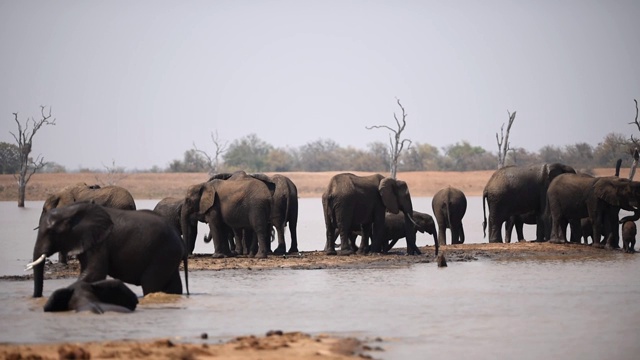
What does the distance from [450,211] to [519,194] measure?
5.54ft

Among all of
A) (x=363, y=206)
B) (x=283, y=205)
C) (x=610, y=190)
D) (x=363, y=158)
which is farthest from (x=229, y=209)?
(x=363, y=158)

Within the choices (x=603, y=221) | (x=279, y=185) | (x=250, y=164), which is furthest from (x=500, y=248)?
(x=250, y=164)

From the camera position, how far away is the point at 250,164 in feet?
403

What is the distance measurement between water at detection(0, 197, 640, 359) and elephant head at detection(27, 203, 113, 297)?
83cm

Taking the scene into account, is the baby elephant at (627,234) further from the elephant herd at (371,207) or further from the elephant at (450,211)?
the elephant at (450,211)

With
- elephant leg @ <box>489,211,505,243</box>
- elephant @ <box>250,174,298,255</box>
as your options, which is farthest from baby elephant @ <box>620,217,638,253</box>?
elephant @ <box>250,174,298,255</box>

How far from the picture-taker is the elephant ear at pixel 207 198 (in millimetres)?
25938

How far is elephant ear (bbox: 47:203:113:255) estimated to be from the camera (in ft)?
54.7

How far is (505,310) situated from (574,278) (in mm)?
4883

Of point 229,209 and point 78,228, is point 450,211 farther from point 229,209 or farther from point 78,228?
point 78,228

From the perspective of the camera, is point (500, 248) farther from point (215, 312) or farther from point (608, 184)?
point (215, 312)

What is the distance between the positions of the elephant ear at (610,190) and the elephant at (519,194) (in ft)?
9.11

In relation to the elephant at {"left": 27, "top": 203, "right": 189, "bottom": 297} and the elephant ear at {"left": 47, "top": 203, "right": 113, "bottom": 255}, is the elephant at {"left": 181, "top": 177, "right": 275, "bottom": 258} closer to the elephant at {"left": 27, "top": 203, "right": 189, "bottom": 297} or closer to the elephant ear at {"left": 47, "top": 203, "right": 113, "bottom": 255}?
the elephant at {"left": 27, "top": 203, "right": 189, "bottom": 297}

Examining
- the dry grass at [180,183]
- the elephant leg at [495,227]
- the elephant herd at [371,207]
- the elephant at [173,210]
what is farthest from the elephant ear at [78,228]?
the dry grass at [180,183]
